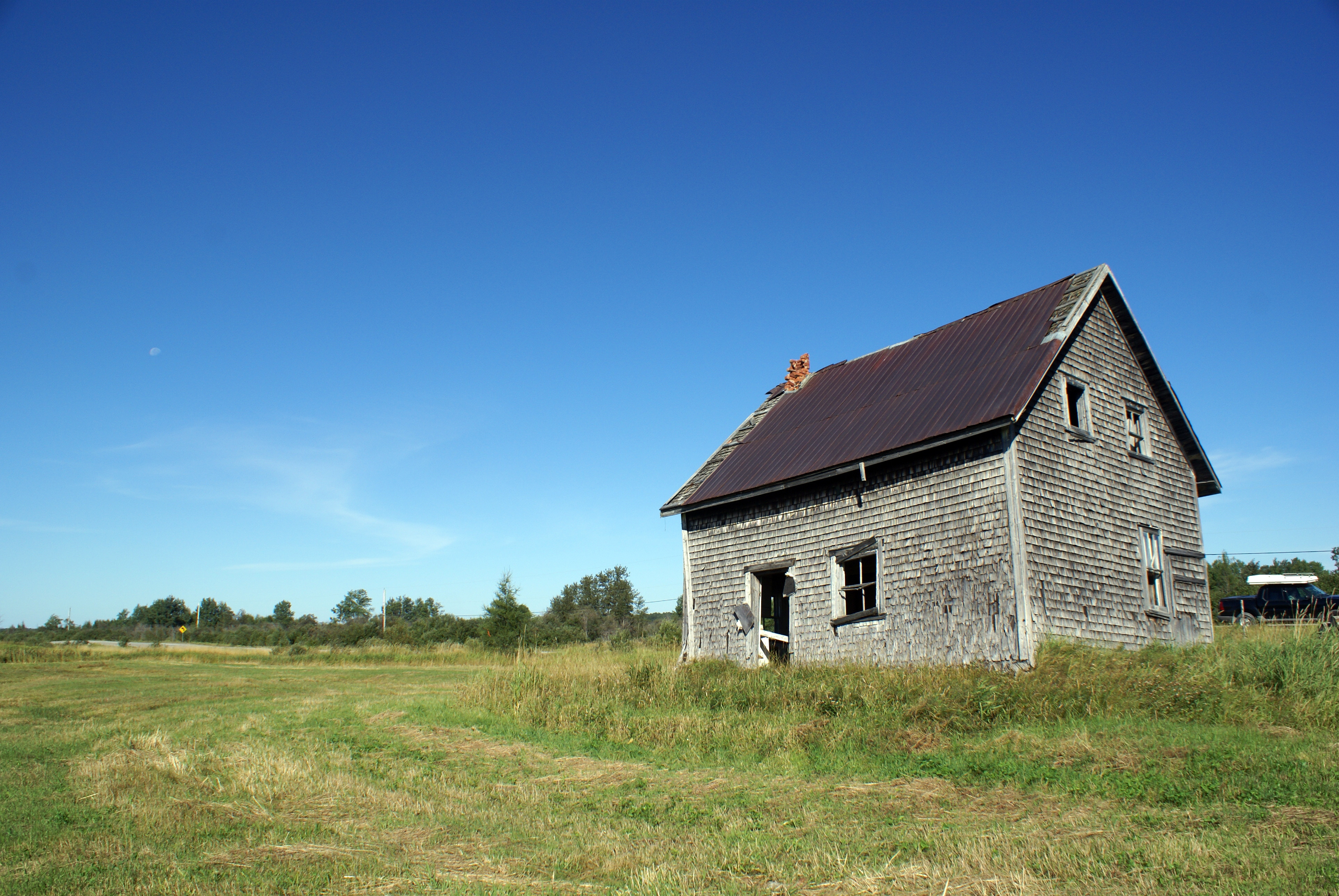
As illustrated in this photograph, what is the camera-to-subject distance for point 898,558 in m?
16.3

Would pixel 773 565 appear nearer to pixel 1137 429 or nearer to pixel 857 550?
pixel 857 550

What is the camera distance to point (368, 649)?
129 ft

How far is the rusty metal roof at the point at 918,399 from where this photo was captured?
622 inches

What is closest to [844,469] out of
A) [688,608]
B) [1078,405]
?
[1078,405]

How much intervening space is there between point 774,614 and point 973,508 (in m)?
6.16

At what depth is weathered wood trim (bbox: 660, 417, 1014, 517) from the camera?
14773 millimetres

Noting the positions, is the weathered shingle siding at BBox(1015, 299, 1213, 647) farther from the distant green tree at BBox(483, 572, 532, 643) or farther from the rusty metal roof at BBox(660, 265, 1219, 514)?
the distant green tree at BBox(483, 572, 532, 643)

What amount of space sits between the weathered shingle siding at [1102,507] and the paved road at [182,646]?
41110 millimetres

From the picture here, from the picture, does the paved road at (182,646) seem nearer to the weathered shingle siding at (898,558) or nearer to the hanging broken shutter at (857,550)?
the weathered shingle siding at (898,558)

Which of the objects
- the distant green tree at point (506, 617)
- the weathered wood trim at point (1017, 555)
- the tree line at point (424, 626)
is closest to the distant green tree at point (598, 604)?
the tree line at point (424, 626)

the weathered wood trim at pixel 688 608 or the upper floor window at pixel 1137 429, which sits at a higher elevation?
the upper floor window at pixel 1137 429

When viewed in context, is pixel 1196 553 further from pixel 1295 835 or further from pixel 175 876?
pixel 175 876

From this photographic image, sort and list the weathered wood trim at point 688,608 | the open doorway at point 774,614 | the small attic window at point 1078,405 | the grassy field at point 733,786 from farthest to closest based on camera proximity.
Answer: the weathered wood trim at point 688,608, the open doorway at point 774,614, the small attic window at point 1078,405, the grassy field at point 733,786

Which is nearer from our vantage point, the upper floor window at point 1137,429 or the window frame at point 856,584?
the window frame at point 856,584
